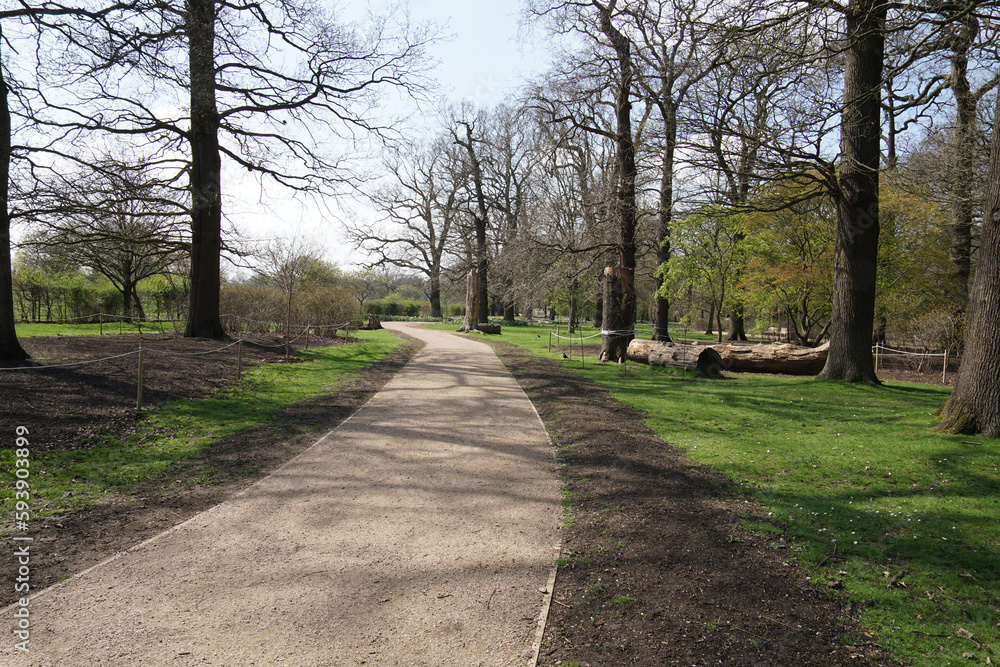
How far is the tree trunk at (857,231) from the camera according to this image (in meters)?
11.1

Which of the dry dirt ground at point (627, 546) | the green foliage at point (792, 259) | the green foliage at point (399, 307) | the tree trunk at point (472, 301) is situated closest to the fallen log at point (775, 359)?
the green foliage at point (792, 259)

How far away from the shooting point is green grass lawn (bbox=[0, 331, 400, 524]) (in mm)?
5117

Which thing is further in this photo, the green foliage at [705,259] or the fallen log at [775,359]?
the green foliage at [705,259]

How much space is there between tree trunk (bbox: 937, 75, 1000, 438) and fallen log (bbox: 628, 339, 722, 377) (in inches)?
287

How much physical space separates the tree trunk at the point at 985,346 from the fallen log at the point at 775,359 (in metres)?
7.88

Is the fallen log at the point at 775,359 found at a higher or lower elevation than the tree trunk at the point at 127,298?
lower

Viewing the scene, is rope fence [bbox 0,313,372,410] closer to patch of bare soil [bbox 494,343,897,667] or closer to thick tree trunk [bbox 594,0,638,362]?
patch of bare soil [bbox 494,343,897,667]


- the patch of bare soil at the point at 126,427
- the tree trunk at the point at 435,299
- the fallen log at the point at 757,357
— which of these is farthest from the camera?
the tree trunk at the point at 435,299

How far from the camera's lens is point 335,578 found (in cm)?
366

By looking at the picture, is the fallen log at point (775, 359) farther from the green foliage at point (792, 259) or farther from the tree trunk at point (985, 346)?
the tree trunk at point (985, 346)

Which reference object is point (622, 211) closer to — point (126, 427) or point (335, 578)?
point (126, 427)

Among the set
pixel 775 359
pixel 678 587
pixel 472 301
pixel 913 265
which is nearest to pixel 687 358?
pixel 775 359

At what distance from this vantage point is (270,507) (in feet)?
16.2

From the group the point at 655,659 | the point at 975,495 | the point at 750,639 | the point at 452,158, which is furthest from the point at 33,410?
the point at 452,158
